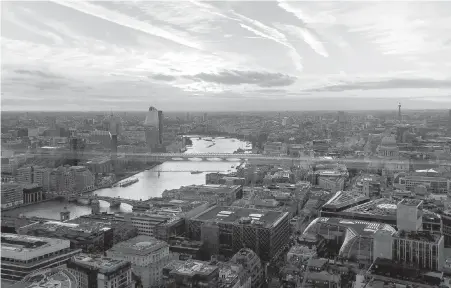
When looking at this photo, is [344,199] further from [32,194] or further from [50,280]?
[32,194]

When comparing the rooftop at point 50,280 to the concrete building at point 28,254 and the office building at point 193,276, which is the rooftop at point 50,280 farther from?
the office building at point 193,276

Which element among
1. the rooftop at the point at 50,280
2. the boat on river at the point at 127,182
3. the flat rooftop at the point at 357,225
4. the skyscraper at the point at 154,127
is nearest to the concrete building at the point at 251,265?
the flat rooftop at the point at 357,225

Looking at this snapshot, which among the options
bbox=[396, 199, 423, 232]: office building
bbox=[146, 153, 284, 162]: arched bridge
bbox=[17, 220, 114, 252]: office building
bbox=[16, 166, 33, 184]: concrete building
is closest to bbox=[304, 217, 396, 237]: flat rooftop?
bbox=[396, 199, 423, 232]: office building

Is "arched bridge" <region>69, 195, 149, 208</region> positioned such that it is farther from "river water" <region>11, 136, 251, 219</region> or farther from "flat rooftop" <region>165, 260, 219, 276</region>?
"flat rooftop" <region>165, 260, 219, 276</region>

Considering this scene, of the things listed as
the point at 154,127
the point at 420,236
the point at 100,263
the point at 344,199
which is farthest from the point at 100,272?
the point at 154,127

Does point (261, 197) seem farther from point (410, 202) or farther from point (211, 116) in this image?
point (211, 116)
